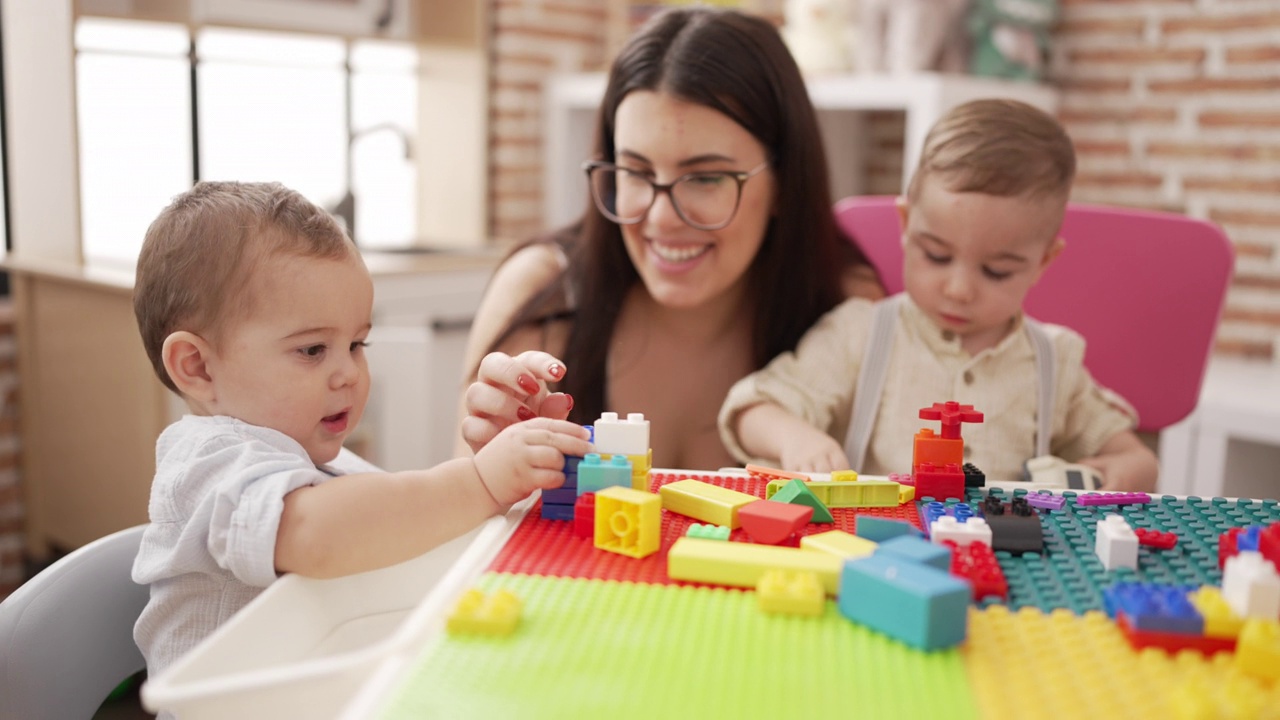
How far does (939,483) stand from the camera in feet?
2.90

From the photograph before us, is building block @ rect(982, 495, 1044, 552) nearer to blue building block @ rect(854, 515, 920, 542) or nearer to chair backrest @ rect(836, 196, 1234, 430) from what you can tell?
blue building block @ rect(854, 515, 920, 542)

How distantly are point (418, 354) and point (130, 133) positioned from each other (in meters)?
1.17

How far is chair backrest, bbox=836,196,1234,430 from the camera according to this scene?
148 cm

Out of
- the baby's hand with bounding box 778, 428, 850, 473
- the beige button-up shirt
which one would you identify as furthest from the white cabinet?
the baby's hand with bounding box 778, 428, 850, 473

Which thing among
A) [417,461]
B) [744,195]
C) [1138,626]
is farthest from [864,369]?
[417,461]

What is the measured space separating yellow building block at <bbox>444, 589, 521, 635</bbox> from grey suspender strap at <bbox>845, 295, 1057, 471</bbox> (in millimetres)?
719

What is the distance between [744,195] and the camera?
1.38m

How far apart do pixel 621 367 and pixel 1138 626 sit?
0.97m

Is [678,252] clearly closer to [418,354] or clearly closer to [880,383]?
[880,383]

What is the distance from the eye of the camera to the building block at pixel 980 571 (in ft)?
2.20

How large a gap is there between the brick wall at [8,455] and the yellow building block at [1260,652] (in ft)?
8.25

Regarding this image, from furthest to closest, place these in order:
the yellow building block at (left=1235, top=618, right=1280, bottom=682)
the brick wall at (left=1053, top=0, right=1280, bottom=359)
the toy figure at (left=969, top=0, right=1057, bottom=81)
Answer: the toy figure at (left=969, top=0, right=1057, bottom=81) → the brick wall at (left=1053, top=0, right=1280, bottom=359) → the yellow building block at (left=1235, top=618, right=1280, bottom=682)

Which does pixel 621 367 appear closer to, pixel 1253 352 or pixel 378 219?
pixel 1253 352

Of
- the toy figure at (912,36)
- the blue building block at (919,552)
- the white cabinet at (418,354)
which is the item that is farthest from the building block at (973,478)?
the toy figure at (912,36)
